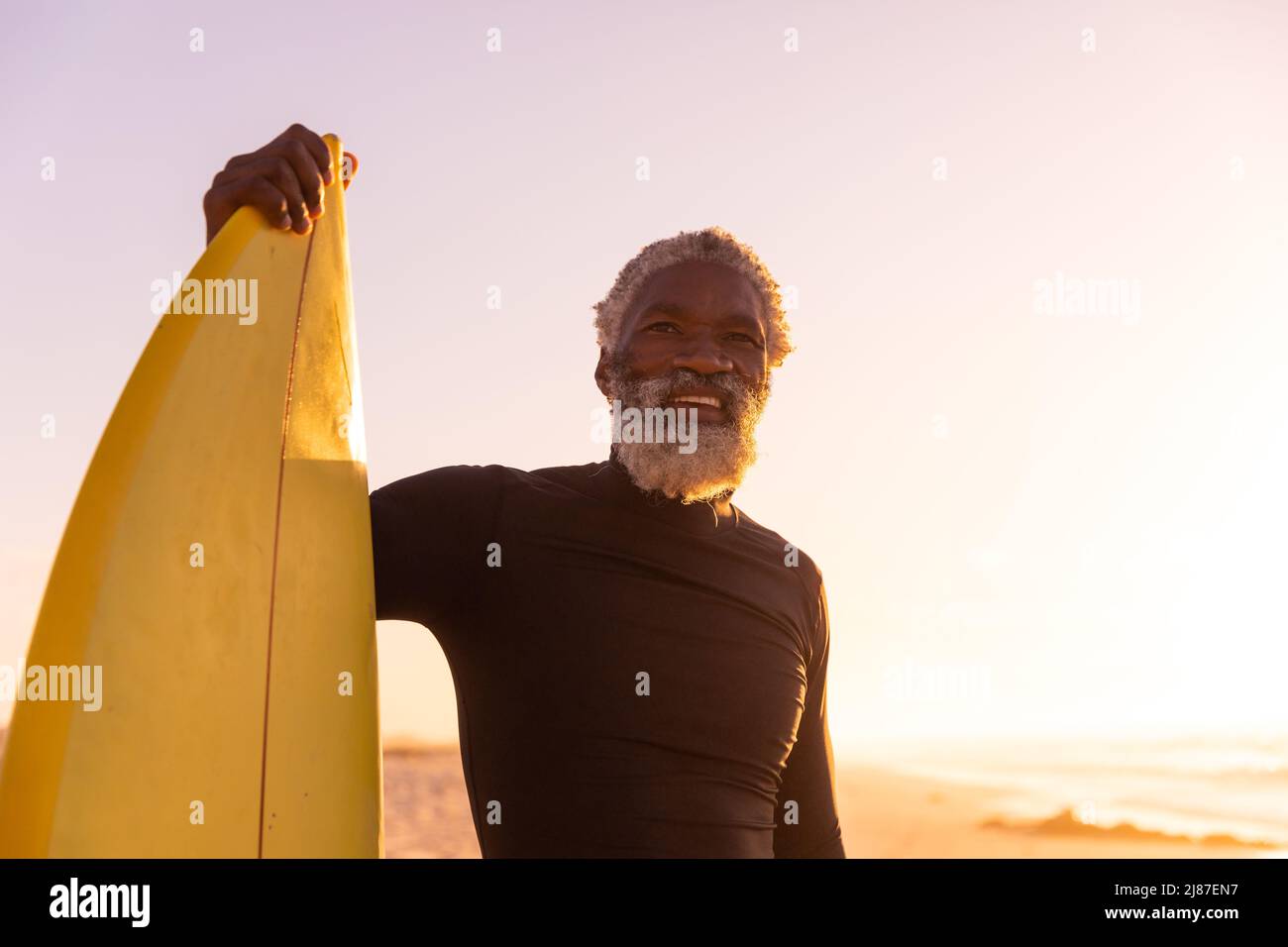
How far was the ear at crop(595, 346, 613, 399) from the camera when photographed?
10.9 ft

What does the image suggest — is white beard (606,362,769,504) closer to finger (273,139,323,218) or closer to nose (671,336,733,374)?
nose (671,336,733,374)

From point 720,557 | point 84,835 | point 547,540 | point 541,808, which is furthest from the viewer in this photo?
point 720,557

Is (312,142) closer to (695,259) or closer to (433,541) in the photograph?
(433,541)

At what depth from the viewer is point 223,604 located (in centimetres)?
252

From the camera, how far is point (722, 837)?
2.54 metres

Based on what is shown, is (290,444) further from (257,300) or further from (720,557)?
(720,557)

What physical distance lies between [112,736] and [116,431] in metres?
0.72

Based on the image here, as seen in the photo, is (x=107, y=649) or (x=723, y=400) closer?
(x=107, y=649)

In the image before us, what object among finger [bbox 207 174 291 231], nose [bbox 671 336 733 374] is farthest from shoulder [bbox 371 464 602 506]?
finger [bbox 207 174 291 231]

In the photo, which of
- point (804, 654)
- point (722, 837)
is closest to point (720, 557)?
point (804, 654)

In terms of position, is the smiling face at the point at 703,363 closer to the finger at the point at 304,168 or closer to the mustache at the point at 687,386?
the mustache at the point at 687,386

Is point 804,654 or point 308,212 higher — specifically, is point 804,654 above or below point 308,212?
below

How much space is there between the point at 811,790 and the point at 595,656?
3.07ft
